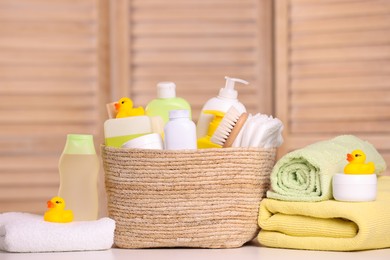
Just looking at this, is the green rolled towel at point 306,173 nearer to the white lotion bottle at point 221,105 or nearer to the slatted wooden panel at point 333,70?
the white lotion bottle at point 221,105

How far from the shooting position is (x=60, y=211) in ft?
3.22

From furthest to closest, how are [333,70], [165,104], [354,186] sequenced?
[333,70], [165,104], [354,186]

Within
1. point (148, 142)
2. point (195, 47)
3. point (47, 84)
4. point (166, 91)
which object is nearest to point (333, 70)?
point (195, 47)

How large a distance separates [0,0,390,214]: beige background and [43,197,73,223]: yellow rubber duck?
3.58ft

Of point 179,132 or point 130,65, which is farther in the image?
point 130,65

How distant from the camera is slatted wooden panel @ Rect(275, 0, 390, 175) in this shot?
2002mm

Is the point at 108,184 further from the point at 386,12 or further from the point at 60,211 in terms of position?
the point at 386,12

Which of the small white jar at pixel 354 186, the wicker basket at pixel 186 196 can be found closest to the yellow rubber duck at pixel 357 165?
the small white jar at pixel 354 186

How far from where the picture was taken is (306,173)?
97 cm

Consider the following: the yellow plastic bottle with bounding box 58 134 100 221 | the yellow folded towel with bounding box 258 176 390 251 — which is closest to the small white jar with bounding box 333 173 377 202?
the yellow folded towel with bounding box 258 176 390 251

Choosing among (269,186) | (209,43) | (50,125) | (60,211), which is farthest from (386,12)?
(60,211)

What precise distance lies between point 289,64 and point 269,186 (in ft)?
A: 3.58

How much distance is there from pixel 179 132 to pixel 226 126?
0.07 m

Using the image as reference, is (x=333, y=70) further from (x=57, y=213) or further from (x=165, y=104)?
(x=57, y=213)
